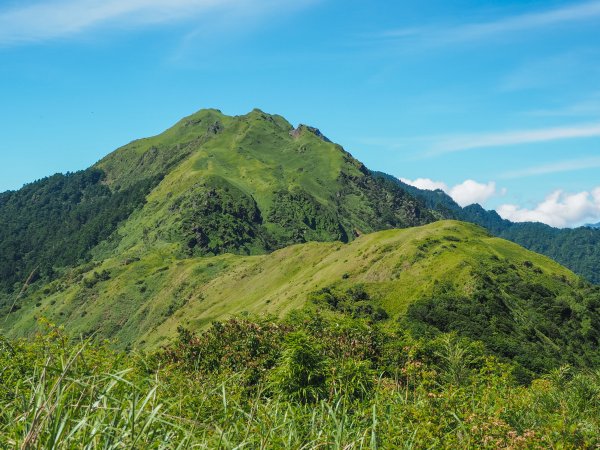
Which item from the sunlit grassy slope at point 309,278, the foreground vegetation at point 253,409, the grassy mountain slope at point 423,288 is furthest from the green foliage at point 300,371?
the grassy mountain slope at point 423,288

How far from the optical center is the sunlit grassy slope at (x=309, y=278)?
100 meters

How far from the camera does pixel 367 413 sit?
12734 mm

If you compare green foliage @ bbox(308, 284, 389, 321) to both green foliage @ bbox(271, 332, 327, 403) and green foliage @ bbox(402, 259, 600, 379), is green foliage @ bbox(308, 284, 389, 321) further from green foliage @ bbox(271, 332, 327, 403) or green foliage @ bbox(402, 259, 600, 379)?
green foliage @ bbox(271, 332, 327, 403)

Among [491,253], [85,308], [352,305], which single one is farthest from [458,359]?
[85,308]

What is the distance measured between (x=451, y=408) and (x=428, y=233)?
11218 centimetres

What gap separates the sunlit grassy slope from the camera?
10038 cm

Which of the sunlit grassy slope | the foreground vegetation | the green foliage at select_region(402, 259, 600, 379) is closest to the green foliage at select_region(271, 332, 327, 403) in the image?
the foreground vegetation

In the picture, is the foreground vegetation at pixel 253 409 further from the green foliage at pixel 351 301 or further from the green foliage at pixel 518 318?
the green foliage at pixel 351 301

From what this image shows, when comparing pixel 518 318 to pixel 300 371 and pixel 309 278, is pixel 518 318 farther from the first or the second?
pixel 300 371

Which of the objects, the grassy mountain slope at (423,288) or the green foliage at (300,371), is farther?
the grassy mountain slope at (423,288)

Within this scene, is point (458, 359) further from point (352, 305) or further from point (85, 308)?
point (85, 308)

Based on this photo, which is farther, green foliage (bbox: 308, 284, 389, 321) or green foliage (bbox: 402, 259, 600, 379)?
green foliage (bbox: 308, 284, 389, 321)

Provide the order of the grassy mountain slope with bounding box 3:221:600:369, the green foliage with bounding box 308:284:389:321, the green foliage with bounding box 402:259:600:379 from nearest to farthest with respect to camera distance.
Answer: the green foliage with bounding box 402:259:600:379 → the green foliage with bounding box 308:284:389:321 → the grassy mountain slope with bounding box 3:221:600:369

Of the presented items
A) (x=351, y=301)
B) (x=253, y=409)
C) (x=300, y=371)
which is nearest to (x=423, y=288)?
(x=351, y=301)
